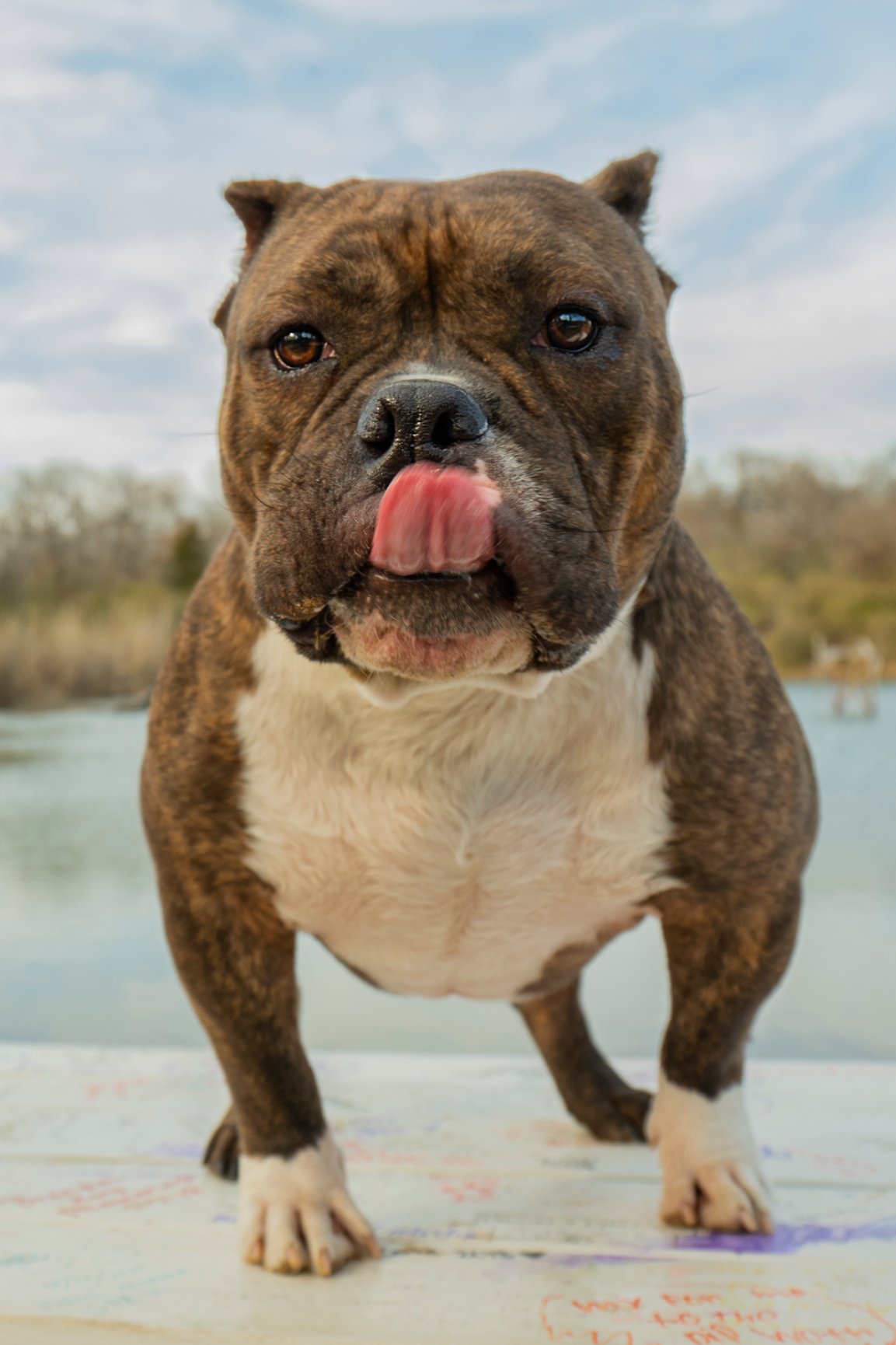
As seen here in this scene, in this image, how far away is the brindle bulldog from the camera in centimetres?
96

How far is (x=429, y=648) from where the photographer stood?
0.93m

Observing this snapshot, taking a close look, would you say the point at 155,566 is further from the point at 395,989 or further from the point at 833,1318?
the point at 833,1318

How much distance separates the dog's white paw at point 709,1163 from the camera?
1.22m

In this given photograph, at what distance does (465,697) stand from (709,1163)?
48cm

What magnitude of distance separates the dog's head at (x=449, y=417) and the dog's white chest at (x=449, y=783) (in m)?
0.12

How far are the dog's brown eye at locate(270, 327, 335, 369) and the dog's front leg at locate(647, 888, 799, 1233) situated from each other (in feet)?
1.80

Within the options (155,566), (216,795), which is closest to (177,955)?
(216,795)

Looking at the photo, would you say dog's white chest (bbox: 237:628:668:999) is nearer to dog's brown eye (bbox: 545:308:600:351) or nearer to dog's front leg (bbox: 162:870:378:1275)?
dog's front leg (bbox: 162:870:378:1275)

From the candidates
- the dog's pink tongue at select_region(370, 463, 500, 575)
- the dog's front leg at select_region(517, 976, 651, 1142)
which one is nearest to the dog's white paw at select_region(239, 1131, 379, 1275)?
the dog's front leg at select_region(517, 976, 651, 1142)

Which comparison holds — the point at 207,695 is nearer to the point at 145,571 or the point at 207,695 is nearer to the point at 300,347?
the point at 300,347

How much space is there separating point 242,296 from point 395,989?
2.22 ft

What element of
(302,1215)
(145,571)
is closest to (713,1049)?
(302,1215)

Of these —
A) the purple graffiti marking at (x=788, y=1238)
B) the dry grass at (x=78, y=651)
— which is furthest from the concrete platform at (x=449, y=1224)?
the dry grass at (x=78, y=651)

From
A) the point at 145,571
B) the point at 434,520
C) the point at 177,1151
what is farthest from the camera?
the point at 145,571
